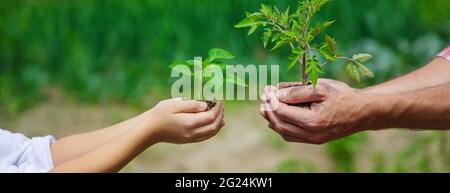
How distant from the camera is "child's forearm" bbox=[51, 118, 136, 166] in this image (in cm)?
164

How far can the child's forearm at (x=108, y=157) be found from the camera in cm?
149

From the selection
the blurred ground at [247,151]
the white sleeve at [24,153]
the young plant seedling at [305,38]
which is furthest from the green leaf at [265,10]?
the blurred ground at [247,151]

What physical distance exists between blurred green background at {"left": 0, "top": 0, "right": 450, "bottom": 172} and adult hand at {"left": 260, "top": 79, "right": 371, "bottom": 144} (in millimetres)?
1139

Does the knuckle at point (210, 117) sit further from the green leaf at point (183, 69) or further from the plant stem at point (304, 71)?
the plant stem at point (304, 71)

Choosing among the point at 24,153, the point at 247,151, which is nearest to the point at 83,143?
the point at 24,153

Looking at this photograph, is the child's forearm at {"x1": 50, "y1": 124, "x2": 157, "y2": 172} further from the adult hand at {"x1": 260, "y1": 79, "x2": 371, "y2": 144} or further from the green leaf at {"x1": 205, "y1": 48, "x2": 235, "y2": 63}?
the adult hand at {"x1": 260, "y1": 79, "x2": 371, "y2": 144}

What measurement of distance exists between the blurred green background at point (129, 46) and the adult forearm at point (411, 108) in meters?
1.11

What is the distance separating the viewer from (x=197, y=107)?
62.5 inches

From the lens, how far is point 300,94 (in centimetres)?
163

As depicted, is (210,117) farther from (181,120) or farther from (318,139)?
(318,139)

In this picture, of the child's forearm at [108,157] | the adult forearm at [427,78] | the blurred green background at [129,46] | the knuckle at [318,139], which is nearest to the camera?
the child's forearm at [108,157]

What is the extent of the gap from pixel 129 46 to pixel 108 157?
1.50 meters

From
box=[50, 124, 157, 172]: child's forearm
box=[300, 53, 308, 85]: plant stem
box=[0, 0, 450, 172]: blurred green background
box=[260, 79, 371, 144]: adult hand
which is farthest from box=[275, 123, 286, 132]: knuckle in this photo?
box=[0, 0, 450, 172]: blurred green background

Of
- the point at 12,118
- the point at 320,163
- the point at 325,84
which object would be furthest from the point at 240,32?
the point at 325,84
